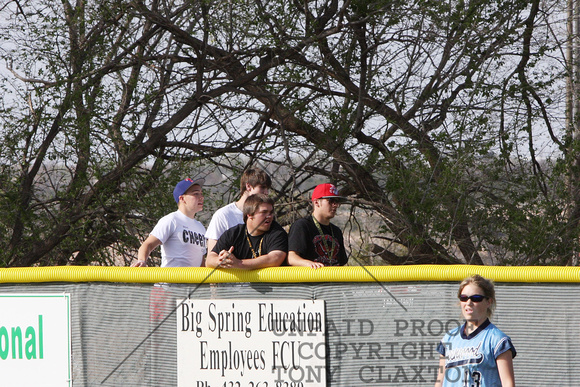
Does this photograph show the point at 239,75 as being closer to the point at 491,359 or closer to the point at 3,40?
the point at 3,40

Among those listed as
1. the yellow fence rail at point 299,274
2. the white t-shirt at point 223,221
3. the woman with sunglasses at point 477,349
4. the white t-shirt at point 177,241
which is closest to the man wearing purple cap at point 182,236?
the white t-shirt at point 177,241

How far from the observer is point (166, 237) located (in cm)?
484

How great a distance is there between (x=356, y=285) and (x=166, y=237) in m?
1.65

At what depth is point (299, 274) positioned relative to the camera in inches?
155

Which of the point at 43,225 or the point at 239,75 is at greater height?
the point at 239,75

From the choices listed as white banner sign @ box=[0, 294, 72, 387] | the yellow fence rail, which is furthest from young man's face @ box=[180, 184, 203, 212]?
white banner sign @ box=[0, 294, 72, 387]

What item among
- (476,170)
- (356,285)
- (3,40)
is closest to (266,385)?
(356,285)

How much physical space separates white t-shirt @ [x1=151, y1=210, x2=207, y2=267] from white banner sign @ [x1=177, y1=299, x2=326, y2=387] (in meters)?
0.79

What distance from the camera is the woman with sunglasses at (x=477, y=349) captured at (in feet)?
9.75

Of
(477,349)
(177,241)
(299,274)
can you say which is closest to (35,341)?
(177,241)

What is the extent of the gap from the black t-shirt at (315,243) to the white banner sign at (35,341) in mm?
1622

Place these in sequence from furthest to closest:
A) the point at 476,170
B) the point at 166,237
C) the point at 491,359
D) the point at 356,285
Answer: the point at 476,170 → the point at 166,237 → the point at 356,285 → the point at 491,359

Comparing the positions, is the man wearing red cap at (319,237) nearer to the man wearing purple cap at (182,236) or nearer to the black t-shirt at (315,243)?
the black t-shirt at (315,243)

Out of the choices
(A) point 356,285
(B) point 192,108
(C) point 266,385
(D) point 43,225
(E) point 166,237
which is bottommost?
(C) point 266,385
